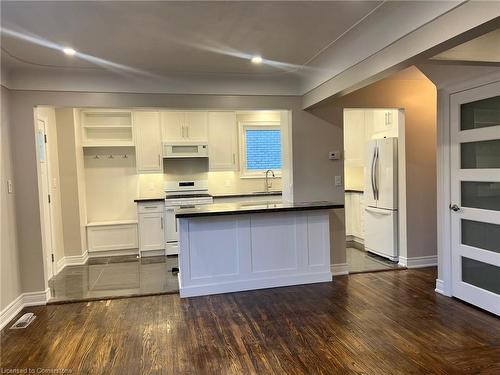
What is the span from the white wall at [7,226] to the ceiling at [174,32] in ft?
1.92

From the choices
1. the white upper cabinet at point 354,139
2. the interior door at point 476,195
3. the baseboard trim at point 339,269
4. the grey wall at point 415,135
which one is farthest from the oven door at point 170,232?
the interior door at point 476,195

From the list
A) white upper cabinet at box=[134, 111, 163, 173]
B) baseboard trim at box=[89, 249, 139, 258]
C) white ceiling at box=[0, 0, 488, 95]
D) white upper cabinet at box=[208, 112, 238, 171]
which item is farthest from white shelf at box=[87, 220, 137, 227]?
white ceiling at box=[0, 0, 488, 95]

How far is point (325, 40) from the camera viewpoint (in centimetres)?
294

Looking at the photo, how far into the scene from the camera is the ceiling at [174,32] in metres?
2.28

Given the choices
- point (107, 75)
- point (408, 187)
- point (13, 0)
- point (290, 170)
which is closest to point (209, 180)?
point (290, 170)

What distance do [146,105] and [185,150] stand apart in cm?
200

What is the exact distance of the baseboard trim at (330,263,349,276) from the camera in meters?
4.34

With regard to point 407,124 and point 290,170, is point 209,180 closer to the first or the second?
point 290,170

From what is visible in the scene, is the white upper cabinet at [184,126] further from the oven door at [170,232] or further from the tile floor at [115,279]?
the tile floor at [115,279]

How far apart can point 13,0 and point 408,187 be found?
436 centimetres

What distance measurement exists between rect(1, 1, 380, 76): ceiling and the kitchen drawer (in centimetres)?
247

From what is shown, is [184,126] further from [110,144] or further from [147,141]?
[110,144]

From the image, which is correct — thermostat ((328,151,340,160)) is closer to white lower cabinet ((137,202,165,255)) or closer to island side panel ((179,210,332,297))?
island side panel ((179,210,332,297))

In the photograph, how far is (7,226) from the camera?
11.0 ft
